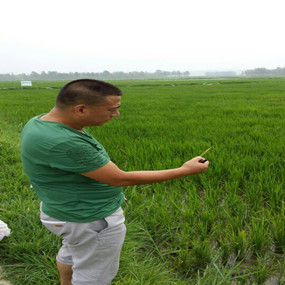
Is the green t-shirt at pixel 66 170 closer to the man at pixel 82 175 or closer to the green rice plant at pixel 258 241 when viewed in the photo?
the man at pixel 82 175

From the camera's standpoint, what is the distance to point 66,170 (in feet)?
3.07

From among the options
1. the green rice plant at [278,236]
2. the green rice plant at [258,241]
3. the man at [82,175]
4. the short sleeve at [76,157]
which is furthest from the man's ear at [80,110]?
the green rice plant at [278,236]

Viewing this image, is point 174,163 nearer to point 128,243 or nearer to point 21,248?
point 128,243

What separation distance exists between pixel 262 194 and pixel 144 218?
110 centimetres

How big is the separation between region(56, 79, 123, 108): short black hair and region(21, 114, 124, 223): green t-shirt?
104 millimetres

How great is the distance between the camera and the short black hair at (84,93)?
0.91 meters

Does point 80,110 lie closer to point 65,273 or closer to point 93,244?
point 93,244

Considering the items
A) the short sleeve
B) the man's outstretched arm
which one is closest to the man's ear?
the short sleeve

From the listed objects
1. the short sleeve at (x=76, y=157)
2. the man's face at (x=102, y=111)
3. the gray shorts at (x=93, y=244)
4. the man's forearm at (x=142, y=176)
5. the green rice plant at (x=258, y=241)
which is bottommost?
the green rice plant at (x=258, y=241)

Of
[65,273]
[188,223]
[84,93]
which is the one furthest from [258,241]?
[84,93]

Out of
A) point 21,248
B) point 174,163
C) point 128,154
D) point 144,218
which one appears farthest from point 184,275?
point 128,154

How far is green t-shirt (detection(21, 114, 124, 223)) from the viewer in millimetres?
888

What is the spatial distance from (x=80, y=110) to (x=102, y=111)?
0.28 ft

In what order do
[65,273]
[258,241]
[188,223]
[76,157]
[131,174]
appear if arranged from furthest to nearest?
[188,223], [258,241], [65,273], [131,174], [76,157]
